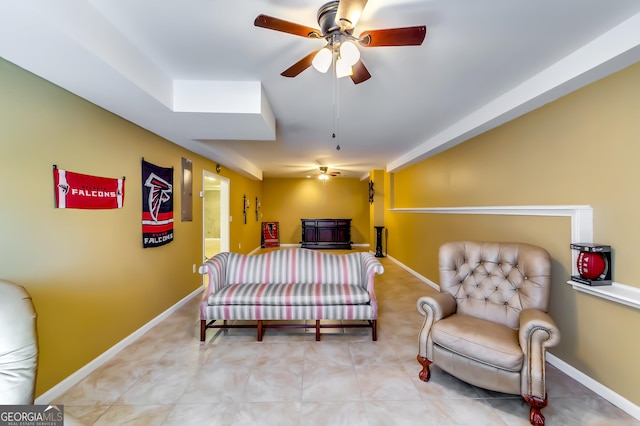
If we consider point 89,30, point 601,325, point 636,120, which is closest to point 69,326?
point 89,30

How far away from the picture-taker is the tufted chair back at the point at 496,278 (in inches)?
77.9

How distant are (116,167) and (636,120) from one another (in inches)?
157

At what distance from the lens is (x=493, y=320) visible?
6.97 feet

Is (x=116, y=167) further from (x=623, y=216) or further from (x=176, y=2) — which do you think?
(x=623, y=216)

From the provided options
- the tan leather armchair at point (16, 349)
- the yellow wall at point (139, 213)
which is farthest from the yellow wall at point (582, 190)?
the tan leather armchair at point (16, 349)

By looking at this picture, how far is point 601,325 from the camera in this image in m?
1.90

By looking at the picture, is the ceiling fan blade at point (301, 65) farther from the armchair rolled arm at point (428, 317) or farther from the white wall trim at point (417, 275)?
the white wall trim at point (417, 275)

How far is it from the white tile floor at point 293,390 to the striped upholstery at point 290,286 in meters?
0.31

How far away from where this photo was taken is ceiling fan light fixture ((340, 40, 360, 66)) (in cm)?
150

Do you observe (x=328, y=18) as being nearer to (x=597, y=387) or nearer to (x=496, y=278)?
(x=496, y=278)

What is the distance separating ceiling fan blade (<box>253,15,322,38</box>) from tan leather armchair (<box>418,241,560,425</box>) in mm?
1994

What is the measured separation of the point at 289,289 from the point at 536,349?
2.04m

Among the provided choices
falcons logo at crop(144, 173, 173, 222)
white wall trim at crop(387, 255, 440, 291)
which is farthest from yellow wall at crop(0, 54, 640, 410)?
white wall trim at crop(387, 255, 440, 291)

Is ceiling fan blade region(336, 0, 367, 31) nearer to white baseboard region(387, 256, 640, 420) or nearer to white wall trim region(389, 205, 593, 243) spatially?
white wall trim region(389, 205, 593, 243)
